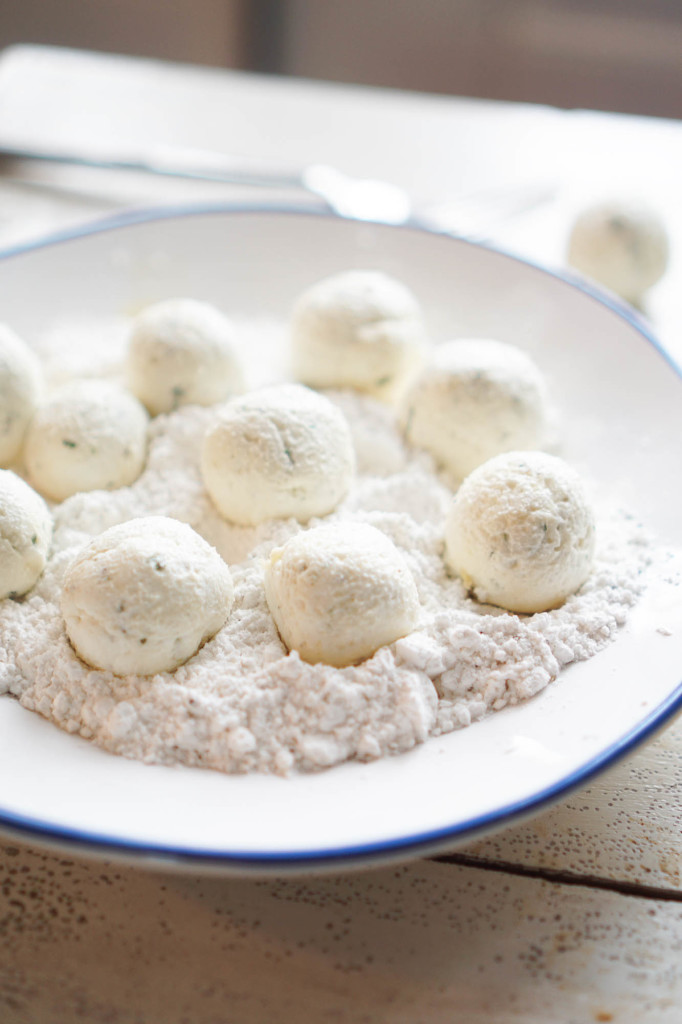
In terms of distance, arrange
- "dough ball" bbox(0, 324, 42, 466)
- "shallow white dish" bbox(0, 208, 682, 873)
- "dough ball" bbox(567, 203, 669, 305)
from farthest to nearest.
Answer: "dough ball" bbox(567, 203, 669, 305), "dough ball" bbox(0, 324, 42, 466), "shallow white dish" bbox(0, 208, 682, 873)

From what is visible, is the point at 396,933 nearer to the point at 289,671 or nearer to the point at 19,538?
the point at 289,671

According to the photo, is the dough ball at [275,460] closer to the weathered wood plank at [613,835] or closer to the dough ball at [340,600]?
the dough ball at [340,600]

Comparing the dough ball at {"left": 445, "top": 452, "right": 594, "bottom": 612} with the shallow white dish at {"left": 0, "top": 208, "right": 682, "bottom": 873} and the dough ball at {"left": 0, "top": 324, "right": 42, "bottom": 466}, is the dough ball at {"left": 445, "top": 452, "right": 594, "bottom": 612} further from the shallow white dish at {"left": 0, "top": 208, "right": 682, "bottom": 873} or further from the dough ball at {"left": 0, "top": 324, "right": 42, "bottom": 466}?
the dough ball at {"left": 0, "top": 324, "right": 42, "bottom": 466}

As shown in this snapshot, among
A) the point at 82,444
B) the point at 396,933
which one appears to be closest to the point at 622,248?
the point at 82,444

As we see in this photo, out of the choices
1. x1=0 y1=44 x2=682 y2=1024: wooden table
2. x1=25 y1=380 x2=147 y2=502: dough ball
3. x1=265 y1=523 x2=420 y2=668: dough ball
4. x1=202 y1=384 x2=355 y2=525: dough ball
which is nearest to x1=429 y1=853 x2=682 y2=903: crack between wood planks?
x1=0 y1=44 x2=682 y2=1024: wooden table

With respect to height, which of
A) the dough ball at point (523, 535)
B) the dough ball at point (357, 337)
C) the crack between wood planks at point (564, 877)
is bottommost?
the crack between wood planks at point (564, 877)

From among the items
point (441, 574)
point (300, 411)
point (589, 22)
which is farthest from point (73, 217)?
point (589, 22)

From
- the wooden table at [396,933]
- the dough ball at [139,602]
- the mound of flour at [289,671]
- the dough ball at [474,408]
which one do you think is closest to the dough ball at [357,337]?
the dough ball at [474,408]
